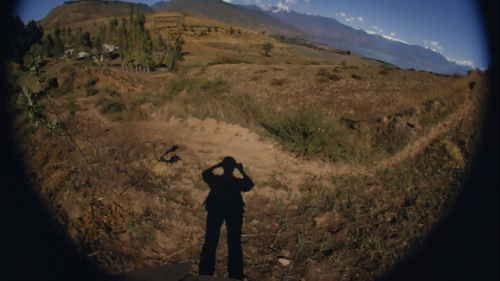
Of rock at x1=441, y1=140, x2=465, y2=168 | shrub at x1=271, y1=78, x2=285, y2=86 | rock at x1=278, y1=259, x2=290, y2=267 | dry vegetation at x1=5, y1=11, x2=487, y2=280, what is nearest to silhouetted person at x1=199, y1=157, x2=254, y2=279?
dry vegetation at x1=5, y1=11, x2=487, y2=280

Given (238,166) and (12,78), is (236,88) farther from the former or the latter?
(12,78)

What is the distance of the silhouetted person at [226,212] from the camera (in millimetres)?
3639

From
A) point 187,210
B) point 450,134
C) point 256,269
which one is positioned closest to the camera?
point 256,269

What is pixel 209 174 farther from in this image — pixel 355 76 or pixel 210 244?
pixel 355 76

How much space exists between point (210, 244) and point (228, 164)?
7.23ft

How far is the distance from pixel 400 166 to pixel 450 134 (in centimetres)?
246

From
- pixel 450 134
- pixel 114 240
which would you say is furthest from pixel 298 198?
pixel 450 134

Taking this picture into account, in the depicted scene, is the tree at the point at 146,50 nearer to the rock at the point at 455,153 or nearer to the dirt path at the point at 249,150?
the dirt path at the point at 249,150

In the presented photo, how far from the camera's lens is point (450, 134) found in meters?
6.85

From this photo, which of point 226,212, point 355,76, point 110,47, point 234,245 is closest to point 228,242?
point 234,245

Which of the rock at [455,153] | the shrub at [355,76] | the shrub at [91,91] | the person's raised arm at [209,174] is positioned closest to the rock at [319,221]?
the person's raised arm at [209,174]

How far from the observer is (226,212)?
4516 mm

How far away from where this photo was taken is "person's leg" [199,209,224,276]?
358 cm

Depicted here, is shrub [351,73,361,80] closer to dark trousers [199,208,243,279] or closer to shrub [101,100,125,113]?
dark trousers [199,208,243,279]
